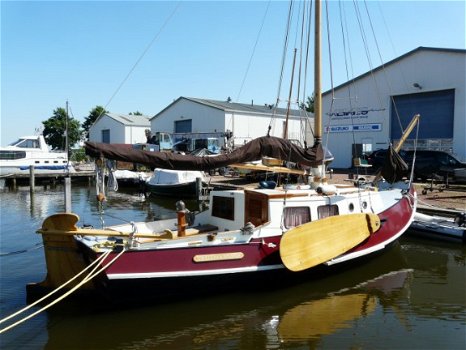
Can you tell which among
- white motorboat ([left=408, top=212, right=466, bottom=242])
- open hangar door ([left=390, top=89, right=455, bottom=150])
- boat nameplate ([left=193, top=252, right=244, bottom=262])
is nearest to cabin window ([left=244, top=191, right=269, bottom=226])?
boat nameplate ([left=193, top=252, right=244, bottom=262])

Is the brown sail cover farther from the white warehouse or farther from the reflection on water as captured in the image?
the white warehouse

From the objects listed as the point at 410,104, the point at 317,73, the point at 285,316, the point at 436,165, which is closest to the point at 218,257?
the point at 285,316

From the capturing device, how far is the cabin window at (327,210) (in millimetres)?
10578

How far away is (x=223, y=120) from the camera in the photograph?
42094mm

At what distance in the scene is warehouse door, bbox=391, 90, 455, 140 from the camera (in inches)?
1128

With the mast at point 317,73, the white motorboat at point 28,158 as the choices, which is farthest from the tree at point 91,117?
the mast at point 317,73

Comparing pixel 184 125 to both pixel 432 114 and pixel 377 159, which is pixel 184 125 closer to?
pixel 377 159

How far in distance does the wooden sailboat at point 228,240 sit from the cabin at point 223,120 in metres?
28.6

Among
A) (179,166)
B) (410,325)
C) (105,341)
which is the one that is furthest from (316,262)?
(105,341)

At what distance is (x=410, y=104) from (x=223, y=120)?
17.8 metres

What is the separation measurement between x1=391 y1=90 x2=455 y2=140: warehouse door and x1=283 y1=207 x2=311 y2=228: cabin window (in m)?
20.3

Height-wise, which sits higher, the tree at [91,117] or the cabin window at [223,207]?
the tree at [91,117]

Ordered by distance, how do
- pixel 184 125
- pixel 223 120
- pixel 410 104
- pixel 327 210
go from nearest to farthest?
pixel 327 210
pixel 410 104
pixel 223 120
pixel 184 125

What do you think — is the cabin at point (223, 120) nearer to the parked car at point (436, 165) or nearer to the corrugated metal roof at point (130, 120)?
the corrugated metal roof at point (130, 120)
